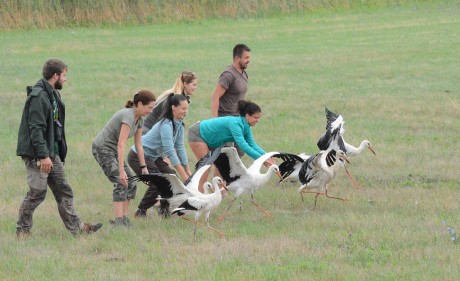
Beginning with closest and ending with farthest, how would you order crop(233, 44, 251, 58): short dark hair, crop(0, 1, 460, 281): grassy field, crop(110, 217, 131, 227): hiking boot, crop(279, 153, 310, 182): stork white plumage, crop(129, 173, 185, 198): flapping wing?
crop(0, 1, 460, 281): grassy field < crop(129, 173, 185, 198): flapping wing < crop(110, 217, 131, 227): hiking boot < crop(279, 153, 310, 182): stork white plumage < crop(233, 44, 251, 58): short dark hair

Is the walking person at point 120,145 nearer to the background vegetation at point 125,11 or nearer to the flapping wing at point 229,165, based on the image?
the flapping wing at point 229,165

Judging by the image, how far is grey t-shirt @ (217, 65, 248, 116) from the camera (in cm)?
1194

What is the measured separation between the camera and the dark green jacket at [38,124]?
9.04 m

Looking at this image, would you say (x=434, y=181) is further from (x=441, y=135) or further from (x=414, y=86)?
(x=414, y=86)

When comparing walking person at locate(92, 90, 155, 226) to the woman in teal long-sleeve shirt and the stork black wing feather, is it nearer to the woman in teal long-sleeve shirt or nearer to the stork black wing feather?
the stork black wing feather

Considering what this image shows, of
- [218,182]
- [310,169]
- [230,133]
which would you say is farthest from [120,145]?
[310,169]

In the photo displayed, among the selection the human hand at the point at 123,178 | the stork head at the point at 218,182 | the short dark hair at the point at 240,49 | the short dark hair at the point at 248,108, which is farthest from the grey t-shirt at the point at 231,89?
the human hand at the point at 123,178

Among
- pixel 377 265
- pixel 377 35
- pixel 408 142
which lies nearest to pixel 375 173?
pixel 408 142

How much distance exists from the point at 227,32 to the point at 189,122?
60.7ft

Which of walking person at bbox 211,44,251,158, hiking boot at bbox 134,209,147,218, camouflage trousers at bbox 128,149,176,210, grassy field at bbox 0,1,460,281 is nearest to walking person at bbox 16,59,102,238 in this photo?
grassy field at bbox 0,1,460,281

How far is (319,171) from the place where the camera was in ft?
36.0

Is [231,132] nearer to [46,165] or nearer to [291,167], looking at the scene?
[291,167]

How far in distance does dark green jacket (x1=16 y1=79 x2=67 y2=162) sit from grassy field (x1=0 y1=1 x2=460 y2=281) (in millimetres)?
929

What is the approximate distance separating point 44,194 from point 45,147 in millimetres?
573
